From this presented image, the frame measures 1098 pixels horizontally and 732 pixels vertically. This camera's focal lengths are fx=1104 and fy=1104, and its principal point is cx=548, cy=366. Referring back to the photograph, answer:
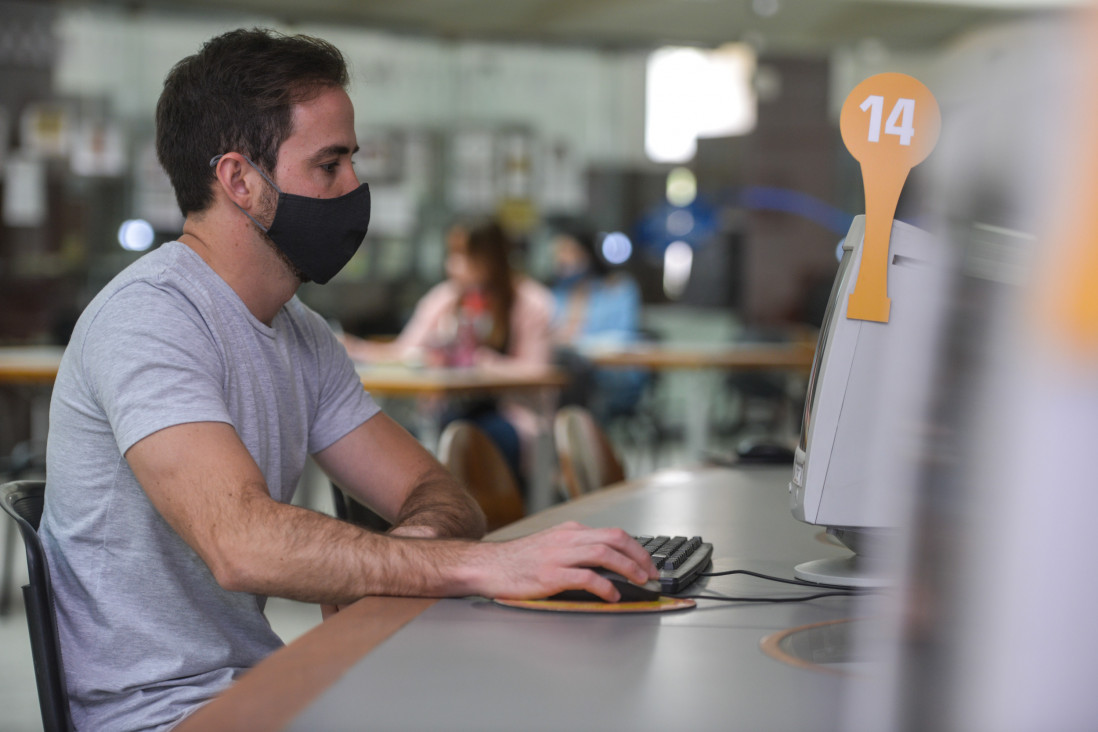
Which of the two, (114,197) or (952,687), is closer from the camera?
(952,687)

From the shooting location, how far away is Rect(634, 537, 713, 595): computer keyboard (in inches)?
45.8

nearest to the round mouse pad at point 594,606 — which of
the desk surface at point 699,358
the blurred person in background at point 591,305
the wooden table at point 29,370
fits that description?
the wooden table at point 29,370

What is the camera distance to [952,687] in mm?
420

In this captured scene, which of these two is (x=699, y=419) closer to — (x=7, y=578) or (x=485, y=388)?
(x=485, y=388)

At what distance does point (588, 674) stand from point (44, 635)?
64cm

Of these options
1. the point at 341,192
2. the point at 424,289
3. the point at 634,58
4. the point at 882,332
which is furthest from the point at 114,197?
the point at 882,332

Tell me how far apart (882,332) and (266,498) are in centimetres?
69

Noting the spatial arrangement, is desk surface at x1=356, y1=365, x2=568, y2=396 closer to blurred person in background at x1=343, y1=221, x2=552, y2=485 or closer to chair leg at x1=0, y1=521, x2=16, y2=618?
blurred person in background at x1=343, y1=221, x2=552, y2=485

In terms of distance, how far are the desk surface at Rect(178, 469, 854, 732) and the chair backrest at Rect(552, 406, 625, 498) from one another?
113 centimetres

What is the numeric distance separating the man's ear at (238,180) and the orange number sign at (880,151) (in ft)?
2.50

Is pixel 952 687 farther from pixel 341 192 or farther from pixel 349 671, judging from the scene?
pixel 341 192

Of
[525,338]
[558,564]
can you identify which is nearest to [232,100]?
[558,564]

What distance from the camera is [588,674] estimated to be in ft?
2.80

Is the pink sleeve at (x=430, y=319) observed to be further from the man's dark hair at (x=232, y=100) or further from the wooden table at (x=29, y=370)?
the man's dark hair at (x=232, y=100)
